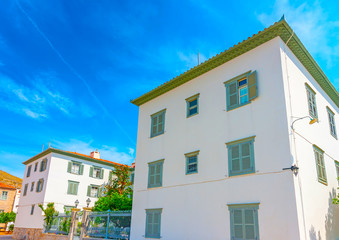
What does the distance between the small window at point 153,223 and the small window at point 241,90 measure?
6972mm

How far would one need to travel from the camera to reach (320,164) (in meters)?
13.8

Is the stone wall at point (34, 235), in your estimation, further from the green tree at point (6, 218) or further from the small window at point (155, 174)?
the green tree at point (6, 218)

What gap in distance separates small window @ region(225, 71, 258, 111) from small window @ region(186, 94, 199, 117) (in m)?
2.12

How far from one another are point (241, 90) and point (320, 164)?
5.08 meters

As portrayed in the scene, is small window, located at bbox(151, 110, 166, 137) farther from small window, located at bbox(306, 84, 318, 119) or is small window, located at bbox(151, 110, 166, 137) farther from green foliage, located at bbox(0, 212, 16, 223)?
green foliage, located at bbox(0, 212, 16, 223)

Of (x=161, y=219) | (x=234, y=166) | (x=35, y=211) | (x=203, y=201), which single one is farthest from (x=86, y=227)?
(x=35, y=211)

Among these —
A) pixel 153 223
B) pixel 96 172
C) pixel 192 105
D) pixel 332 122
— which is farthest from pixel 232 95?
pixel 96 172

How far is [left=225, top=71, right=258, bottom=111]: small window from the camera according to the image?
528 inches

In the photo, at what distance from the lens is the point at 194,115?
15930 millimetres

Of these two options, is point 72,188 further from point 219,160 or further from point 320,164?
point 320,164

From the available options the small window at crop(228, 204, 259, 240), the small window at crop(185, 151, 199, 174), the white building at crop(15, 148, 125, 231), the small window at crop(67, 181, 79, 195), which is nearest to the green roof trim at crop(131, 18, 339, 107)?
the small window at crop(185, 151, 199, 174)

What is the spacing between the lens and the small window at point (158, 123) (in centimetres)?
1796

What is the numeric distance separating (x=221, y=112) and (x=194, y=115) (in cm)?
189

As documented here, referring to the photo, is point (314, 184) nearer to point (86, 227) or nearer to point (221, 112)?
point (221, 112)
